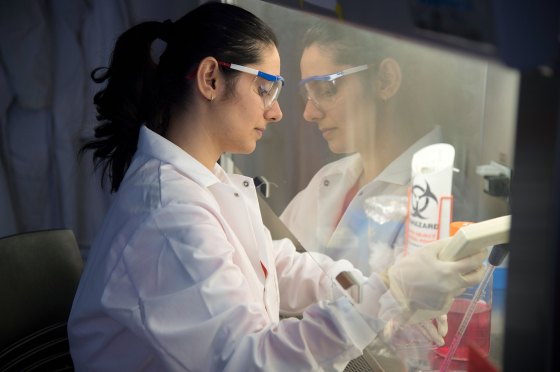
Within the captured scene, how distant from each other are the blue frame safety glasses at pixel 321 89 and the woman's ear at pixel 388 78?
134 millimetres

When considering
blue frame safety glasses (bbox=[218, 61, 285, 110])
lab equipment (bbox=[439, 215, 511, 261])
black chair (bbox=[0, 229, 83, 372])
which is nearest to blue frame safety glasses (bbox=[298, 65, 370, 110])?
blue frame safety glasses (bbox=[218, 61, 285, 110])

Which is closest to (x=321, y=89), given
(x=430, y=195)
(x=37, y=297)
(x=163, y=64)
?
(x=163, y=64)

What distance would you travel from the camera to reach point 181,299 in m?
1.02

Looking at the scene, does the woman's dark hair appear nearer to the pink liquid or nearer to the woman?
the woman

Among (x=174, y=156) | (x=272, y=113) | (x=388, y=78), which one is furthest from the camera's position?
(x=272, y=113)

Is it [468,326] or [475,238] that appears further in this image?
[468,326]

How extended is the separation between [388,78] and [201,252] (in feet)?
1.57

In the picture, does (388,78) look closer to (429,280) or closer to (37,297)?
(429,280)

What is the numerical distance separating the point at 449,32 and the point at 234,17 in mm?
923

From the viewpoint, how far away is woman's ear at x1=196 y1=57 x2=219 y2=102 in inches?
53.2

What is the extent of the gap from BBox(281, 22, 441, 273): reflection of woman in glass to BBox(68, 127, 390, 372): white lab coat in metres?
0.11

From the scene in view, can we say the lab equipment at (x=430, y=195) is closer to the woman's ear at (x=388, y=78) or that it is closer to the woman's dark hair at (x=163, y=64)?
the woman's ear at (x=388, y=78)

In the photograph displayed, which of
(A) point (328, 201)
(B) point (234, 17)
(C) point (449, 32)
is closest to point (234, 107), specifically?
(B) point (234, 17)

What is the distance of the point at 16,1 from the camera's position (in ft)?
8.27
